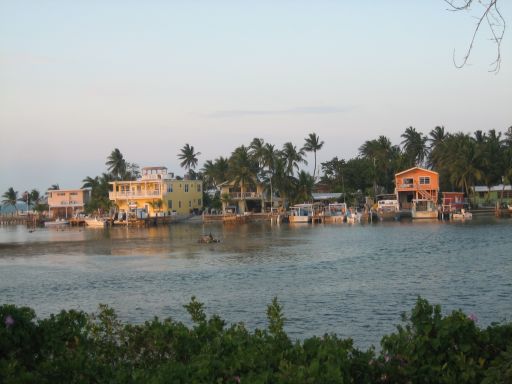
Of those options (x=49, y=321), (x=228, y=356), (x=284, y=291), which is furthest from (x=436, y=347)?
(x=284, y=291)

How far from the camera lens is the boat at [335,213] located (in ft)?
310

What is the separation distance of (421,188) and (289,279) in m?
64.3

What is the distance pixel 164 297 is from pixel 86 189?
10437 cm

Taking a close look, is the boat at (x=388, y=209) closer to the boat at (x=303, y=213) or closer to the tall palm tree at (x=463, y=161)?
the boat at (x=303, y=213)

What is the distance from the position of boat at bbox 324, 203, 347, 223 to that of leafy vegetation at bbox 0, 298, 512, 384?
8616 cm

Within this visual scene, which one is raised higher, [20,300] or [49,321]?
[49,321]

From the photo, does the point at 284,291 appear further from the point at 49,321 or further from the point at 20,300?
the point at 49,321

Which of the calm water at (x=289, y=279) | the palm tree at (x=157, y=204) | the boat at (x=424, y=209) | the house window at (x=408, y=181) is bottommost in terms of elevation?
the calm water at (x=289, y=279)

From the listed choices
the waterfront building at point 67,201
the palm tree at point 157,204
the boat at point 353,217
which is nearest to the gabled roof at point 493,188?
the boat at point 353,217

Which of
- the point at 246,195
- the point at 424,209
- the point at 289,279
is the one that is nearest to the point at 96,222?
the point at 246,195

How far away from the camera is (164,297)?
27.7 meters

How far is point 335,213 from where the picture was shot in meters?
97.4

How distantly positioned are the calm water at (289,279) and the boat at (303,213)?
3613 centimetres

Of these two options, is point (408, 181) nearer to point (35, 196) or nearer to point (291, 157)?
point (291, 157)
